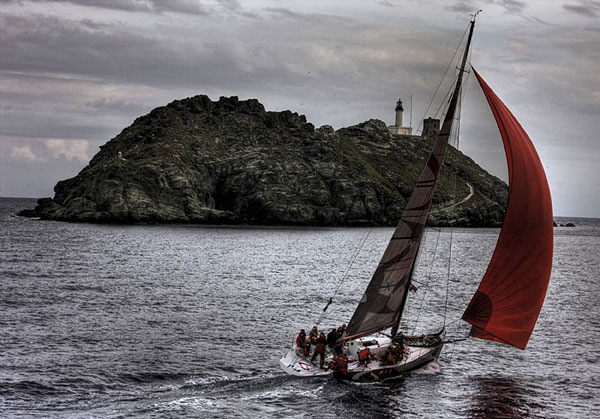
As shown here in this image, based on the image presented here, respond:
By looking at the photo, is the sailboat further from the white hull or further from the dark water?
the dark water

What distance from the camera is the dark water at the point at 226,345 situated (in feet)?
99.3

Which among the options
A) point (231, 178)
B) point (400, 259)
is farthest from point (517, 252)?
point (231, 178)

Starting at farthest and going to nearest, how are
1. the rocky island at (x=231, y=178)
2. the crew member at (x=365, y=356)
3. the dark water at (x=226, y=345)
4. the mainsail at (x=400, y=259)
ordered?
1. the rocky island at (x=231, y=178)
2. the crew member at (x=365, y=356)
3. the mainsail at (x=400, y=259)
4. the dark water at (x=226, y=345)

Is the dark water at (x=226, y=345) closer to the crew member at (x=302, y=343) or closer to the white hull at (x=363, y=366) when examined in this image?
the white hull at (x=363, y=366)

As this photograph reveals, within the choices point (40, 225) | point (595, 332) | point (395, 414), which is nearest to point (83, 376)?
point (395, 414)

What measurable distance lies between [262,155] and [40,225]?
5432cm

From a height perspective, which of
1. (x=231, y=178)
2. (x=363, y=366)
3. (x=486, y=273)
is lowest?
(x=363, y=366)

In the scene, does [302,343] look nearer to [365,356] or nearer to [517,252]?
[365,356]

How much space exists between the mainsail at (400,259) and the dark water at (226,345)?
115 inches

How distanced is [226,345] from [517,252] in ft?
58.6

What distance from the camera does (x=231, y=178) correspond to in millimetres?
162875

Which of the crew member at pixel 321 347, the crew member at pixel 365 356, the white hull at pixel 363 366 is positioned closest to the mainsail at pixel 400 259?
the crew member at pixel 365 356

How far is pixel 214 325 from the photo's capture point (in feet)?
154

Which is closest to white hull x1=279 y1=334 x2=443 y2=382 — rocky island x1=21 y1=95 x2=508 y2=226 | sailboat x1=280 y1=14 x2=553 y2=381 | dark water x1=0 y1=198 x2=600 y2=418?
sailboat x1=280 y1=14 x2=553 y2=381
